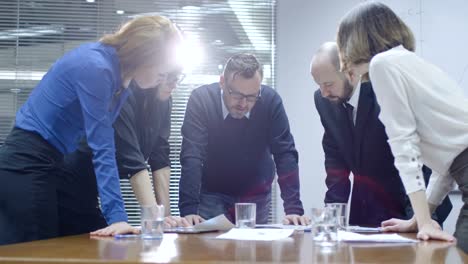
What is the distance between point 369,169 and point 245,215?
77 centimetres

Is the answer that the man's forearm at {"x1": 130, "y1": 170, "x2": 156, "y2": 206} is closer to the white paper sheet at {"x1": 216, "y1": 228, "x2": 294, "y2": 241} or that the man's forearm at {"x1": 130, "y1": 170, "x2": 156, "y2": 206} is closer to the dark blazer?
the white paper sheet at {"x1": 216, "y1": 228, "x2": 294, "y2": 241}

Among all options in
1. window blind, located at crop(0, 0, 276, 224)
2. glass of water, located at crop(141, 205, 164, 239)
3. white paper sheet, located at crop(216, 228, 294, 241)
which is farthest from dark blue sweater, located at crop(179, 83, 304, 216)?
window blind, located at crop(0, 0, 276, 224)

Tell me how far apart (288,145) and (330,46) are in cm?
48

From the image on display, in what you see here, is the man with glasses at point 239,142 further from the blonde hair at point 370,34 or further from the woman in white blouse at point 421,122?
the woman in white blouse at point 421,122

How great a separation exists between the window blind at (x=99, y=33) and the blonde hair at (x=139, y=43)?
204cm

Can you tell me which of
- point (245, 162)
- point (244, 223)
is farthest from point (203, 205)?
point (244, 223)

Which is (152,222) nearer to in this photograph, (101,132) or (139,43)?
(101,132)

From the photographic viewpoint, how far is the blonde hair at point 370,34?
1597 millimetres

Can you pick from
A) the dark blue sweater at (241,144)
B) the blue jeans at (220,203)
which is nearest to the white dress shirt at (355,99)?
the dark blue sweater at (241,144)

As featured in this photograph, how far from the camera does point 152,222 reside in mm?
1411

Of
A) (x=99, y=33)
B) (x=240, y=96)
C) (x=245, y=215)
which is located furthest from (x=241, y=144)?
(x=99, y=33)

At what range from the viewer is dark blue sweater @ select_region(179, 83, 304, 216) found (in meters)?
2.46

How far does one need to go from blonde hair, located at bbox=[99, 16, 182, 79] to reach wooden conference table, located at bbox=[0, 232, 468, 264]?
0.57m

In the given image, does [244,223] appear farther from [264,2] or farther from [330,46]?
[264,2]
